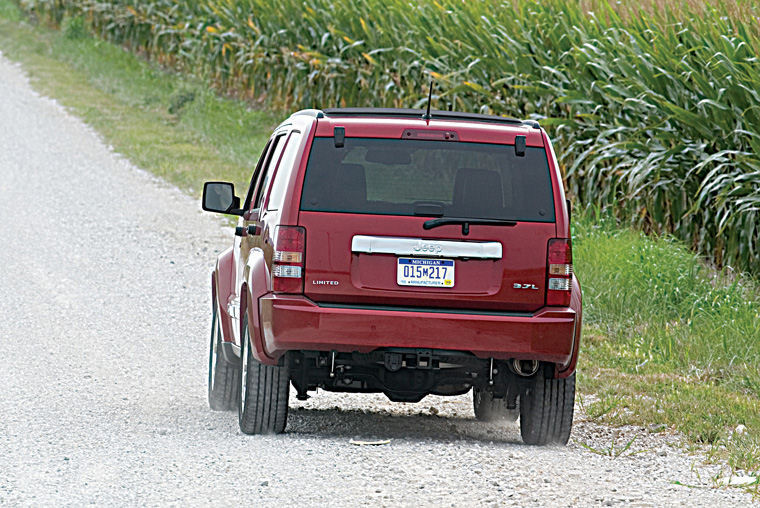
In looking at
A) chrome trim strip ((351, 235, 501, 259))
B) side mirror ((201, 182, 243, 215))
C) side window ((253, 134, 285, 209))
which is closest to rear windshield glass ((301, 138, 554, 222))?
chrome trim strip ((351, 235, 501, 259))

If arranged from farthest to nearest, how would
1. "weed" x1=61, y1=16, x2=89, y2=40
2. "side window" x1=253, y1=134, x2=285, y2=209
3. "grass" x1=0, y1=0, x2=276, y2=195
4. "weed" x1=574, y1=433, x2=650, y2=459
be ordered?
"weed" x1=61, y1=16, x2=89, y2=40 → "grass" x1=0, y1=0, x2=276, y2=195 → "side window" x1=253, y1=134, x2=285, y2=209 → "weed" x1=574, y1=433, x2=650, y2=459

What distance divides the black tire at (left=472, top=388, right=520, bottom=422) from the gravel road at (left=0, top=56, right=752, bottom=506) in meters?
0.13

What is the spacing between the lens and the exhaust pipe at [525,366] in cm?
769

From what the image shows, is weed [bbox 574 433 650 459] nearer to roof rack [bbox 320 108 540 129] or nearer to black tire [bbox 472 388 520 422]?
black tire [bbox 472 388 520 422]

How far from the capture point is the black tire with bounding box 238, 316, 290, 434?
7746mm

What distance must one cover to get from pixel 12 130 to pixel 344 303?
1914 cm

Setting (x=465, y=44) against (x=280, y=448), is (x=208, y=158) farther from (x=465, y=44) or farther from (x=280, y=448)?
(x=280, y=448)

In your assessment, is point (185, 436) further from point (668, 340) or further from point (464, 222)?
point (668, 340)

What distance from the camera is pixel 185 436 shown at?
26.2 feet

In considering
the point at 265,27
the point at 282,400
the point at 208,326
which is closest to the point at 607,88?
the point at 208,326

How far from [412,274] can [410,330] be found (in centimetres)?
28

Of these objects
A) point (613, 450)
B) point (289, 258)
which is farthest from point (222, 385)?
point (613, 450)

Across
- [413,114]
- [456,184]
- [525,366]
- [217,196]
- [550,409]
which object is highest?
[413,114]

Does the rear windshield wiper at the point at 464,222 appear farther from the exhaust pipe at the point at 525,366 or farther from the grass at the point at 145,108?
the grass at the point at 145,108
